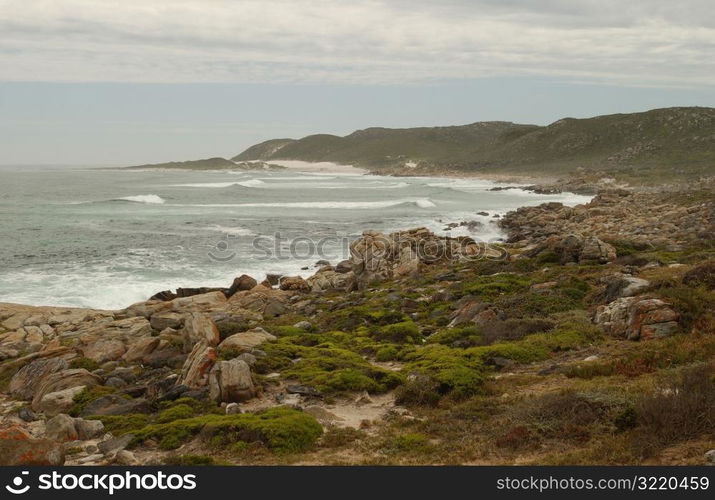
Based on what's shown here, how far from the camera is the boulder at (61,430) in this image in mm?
11992

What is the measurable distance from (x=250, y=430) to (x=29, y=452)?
3437 millimetres

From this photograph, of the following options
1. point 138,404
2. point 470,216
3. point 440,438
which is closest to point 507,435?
point 440,438

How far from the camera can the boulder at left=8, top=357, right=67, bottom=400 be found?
622 inches

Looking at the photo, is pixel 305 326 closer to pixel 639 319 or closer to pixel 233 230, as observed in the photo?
pixel 639 319

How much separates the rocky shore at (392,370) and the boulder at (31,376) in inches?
3.0

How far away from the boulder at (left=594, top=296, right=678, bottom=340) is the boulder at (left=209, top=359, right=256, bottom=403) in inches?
347

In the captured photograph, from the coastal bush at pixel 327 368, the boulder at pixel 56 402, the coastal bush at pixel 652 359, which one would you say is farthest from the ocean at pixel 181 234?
the coastal bush at pixel 652 359

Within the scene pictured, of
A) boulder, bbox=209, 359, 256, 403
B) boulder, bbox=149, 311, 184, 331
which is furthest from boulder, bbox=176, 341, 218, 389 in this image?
boulder, bbox=149, 311, 184, 331

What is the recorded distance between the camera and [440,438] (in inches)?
415

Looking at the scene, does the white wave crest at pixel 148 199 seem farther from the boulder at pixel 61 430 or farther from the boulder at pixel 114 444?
the boulder at pixel 114 444

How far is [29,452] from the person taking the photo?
9.76 m

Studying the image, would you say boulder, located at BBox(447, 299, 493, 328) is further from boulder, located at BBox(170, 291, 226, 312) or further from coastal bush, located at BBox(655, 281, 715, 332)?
boulder, located at BBox(170, 291, 226, 312)

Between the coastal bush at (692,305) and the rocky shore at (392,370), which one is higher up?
the coastal bush at (692,305)

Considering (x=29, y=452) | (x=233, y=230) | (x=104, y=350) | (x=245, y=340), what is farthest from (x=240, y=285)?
(x=233, y=230)
